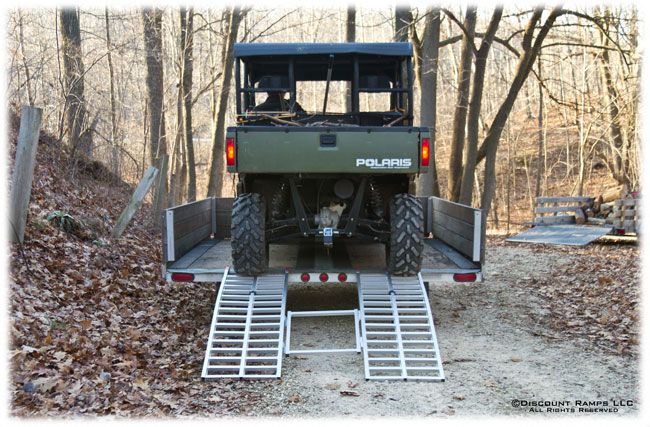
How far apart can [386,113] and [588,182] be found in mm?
24429

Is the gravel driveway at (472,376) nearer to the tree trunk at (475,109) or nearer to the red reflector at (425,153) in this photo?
the red reflector at (425,153)

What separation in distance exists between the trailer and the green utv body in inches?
12.5

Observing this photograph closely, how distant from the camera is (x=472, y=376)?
18.9 feet

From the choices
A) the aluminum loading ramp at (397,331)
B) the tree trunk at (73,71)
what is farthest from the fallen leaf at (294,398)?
the tree trunk at (73,71)

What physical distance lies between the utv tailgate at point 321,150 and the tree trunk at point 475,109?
8.49m

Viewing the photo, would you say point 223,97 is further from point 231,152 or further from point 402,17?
point 231,152

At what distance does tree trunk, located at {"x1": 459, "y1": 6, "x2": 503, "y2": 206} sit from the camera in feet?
48.5

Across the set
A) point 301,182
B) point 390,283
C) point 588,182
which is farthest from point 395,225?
point 588,182

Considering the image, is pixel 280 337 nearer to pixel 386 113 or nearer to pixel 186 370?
pixel 186 370

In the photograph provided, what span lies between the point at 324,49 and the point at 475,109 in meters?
8.04

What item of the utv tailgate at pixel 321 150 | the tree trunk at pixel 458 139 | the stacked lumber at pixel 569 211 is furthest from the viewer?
the stacked lumber at pixel 569 211

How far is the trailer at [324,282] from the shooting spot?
5.93 metres

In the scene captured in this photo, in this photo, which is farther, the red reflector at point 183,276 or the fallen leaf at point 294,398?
the red reflector at point 183,276

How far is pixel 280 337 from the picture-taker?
621 centimetres
